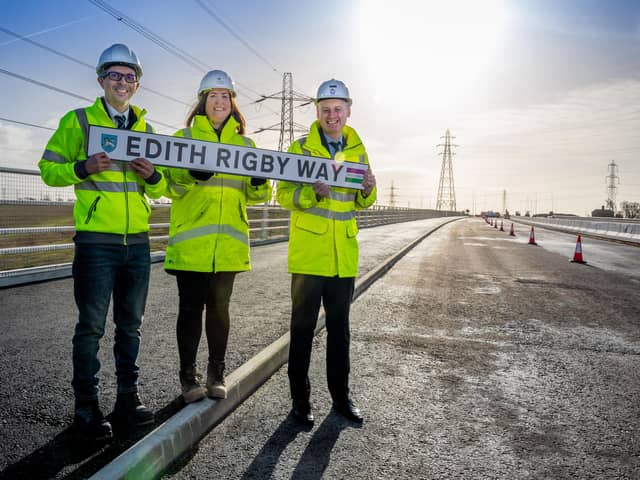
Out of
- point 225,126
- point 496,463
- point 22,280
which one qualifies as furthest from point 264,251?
point 496,463

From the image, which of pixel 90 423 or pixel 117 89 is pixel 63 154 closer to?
pixel 117 89

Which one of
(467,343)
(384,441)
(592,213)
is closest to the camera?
(384,441)

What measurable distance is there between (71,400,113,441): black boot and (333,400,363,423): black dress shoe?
145 cm

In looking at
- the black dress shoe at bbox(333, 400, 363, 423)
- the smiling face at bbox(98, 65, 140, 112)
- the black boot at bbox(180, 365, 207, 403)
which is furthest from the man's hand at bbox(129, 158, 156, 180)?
the black dress shoe at bbox(333, 400, 363, 423)

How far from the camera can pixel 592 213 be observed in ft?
268

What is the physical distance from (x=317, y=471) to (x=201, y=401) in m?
0.95

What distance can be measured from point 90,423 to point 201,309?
Answer: 933 millimetres

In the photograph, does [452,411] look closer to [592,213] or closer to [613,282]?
[613,282]

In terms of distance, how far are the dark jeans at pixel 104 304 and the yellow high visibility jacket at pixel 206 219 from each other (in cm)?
26

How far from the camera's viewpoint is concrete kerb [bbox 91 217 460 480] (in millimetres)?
2260

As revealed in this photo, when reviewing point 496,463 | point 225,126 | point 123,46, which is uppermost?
point 123,46

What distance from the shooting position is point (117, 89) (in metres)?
2.84

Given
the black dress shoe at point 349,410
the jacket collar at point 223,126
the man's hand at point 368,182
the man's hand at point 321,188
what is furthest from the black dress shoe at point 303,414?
the jacket collar at point 223,126

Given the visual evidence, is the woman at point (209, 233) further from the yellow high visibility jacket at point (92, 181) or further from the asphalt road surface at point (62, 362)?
the asphalt road surface at point (62, 362)
